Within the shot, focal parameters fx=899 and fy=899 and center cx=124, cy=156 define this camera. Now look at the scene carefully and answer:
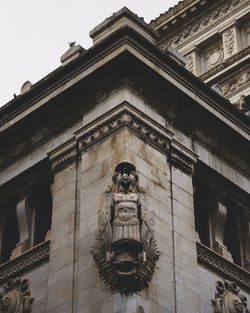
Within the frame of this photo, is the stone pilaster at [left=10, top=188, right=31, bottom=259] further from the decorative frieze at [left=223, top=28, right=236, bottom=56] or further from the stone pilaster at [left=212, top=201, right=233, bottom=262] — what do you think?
the decorative frieze at [left=223, top=28, right=236, bottom=56]

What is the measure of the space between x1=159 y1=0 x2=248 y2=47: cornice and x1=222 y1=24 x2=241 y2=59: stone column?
1255 millimetres

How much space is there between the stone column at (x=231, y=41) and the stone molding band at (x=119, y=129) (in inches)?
785

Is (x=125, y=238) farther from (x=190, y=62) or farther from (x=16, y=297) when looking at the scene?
(x=190, y=62)

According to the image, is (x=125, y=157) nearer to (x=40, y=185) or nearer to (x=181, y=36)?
(x=40, y=185)

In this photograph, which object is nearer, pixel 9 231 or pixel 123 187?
pixel 123 187

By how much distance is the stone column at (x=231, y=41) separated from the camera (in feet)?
148

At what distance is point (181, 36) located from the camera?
161 feet

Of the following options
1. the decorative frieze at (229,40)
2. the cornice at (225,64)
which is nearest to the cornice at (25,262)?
the cornice at (225,64)

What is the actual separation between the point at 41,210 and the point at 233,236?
5912mm

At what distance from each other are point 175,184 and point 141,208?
9.07 feet

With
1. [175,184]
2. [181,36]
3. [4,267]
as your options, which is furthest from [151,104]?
[181,36]

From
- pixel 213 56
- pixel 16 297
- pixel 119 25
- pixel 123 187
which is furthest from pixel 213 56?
pixel 123 187

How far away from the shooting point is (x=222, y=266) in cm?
2534

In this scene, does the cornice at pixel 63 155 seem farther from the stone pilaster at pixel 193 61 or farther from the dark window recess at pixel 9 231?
the stone pilaster at pixel 193 61
